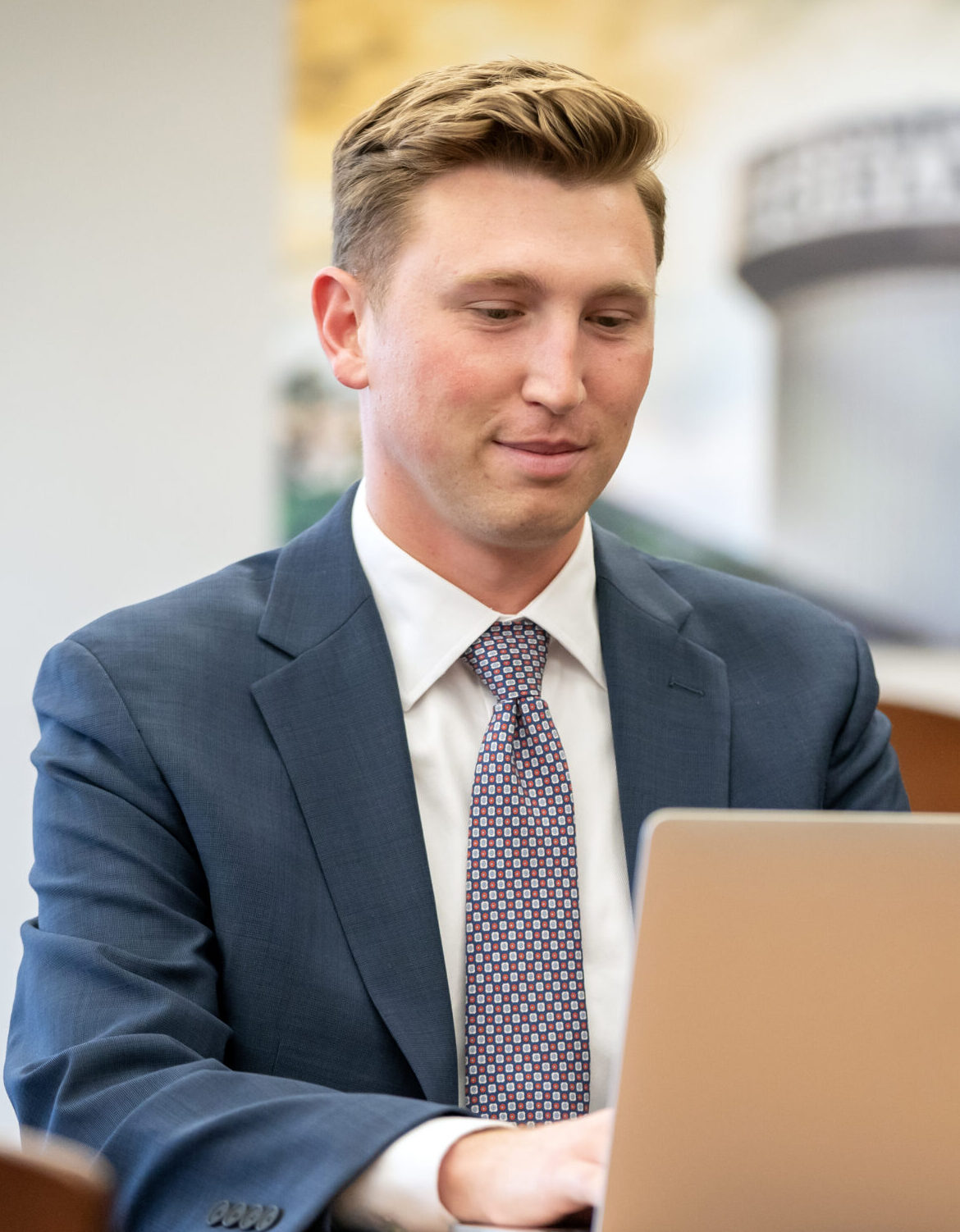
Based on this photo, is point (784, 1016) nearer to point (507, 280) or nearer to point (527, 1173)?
point (527, 1173)

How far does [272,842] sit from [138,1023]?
0.67 feet

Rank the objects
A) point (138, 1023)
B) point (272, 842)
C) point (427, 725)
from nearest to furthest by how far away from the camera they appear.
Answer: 1. point (138, 1023)
2. point (272, 842)
3. point (427, 725)

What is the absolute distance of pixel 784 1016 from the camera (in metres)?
0.73

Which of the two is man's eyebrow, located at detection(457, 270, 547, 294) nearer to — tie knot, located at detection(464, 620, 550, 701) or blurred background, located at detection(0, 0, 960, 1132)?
tie knot, located at detection(464, 620, 550, 701)

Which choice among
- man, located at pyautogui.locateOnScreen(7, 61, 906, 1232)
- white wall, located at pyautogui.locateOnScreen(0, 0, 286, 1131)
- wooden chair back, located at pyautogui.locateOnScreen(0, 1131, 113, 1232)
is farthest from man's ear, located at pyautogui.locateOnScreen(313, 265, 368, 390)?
white wall, located at pyautogui.locateOnScreen(0, 0, 286, 1131)

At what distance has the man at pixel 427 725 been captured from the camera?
116 centimetres

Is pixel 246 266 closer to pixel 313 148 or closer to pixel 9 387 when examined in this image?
pixel 313 148

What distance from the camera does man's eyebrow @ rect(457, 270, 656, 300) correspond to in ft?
4.05

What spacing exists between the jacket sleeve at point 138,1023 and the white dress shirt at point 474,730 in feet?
0.69

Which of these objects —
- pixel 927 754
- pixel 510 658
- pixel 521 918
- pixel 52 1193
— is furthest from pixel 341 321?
pixel 52 1193

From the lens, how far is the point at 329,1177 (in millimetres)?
921

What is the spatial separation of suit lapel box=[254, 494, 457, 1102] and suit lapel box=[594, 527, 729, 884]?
209mm

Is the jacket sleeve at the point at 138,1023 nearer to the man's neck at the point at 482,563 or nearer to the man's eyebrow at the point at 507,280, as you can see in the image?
the man's neck at the point at 482,563

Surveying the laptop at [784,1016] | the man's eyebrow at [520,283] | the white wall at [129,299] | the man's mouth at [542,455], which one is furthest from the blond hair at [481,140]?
the white wall at [129,299]
